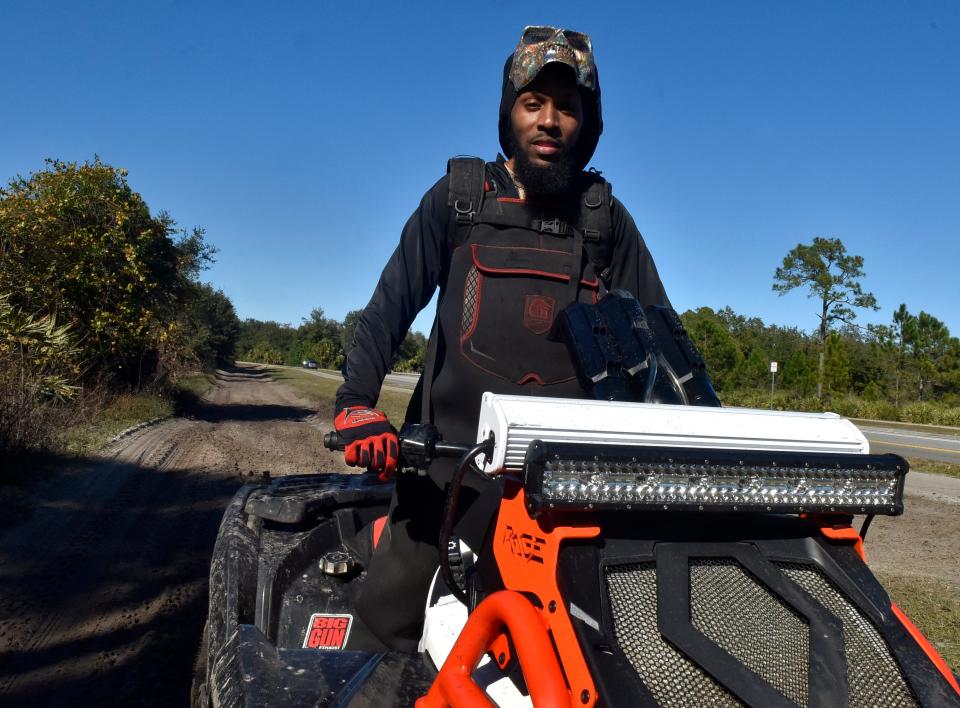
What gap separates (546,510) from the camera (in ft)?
4.27

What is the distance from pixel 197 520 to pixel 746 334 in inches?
2243

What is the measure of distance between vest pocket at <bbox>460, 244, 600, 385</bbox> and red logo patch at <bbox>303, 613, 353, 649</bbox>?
110cm

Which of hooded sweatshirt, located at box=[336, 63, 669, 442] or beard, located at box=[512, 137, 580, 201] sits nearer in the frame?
hooded sweatshirt, located at box=[336, 63, 669, 442]

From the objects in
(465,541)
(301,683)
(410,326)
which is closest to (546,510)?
(465,541)

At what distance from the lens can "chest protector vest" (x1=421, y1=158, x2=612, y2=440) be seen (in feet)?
7.43

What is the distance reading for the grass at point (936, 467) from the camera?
12273 millimetres

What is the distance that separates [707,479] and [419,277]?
1.31 metres

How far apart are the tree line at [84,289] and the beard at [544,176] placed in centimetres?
930

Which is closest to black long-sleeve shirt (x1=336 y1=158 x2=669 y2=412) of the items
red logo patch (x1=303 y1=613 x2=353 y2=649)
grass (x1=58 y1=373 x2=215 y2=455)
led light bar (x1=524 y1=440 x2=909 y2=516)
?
led light bar (x1=524 y1=440 x2=909 y2=516)

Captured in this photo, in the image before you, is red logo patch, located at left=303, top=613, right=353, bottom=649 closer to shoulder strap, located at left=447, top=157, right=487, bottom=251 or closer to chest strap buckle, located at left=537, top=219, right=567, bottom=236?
shoulder strap, located at left=447, top=157, right=487, bottom=251

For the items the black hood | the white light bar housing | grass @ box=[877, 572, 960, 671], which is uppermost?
the black hood

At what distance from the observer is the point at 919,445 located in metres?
17.6

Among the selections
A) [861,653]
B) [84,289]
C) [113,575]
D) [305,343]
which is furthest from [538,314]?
[305,343]

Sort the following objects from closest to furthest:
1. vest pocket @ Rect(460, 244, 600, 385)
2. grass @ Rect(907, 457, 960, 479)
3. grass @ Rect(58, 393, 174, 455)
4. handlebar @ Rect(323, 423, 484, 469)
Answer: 1. handlebar @ Rect(323, 423, 484, 469)
2. vest pocket @ Rect(460, 244, 600, 385)
3. grass @ Rect(58, 393, 174, 455)
4. grass @ Rect(907, 457, 960, 479)
